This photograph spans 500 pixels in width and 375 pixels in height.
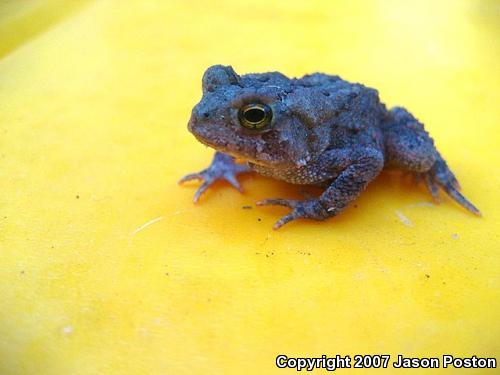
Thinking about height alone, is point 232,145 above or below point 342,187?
above

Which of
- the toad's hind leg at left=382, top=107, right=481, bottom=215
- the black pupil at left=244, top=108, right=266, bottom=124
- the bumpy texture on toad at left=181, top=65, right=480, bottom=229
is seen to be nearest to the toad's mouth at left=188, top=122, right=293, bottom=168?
the bumpy texture on toad at left=181, top=65, right=480, bottom=229

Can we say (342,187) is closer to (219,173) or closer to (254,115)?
(254,115)

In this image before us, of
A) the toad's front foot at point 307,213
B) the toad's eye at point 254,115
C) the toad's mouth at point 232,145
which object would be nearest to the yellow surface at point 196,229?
the toad's front foot at point 307,213

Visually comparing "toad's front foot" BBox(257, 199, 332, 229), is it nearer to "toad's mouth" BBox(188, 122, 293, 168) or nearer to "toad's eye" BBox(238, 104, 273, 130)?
"toad's mouth" BBox(188, 122, 293, 168)

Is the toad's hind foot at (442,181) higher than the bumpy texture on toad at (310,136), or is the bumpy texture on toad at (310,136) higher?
the bumpy texture on toad at (310,136)

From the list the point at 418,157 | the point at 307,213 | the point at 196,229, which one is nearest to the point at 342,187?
the point at 307,213

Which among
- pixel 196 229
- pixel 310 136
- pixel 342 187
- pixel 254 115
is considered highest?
pixel 254 115

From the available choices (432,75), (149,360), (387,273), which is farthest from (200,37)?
(149,360)

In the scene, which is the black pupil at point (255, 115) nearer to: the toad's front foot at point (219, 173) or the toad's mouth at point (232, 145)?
the toad's mouth at point (232, 145)
